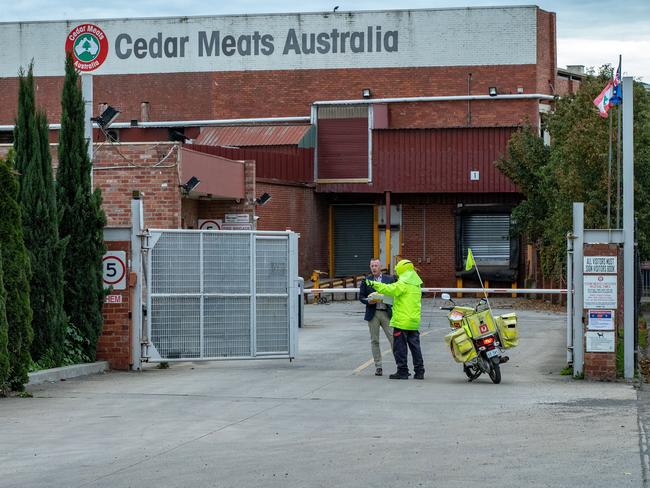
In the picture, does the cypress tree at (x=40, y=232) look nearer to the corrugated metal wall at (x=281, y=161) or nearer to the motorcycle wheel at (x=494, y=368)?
the motorcycle wheel at (x=494, y=368)

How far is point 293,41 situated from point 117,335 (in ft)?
128

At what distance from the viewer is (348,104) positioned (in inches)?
2121

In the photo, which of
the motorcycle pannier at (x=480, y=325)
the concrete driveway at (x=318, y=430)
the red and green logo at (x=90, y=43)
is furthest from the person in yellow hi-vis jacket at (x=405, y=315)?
the red and green logo at (x=90, y=43)

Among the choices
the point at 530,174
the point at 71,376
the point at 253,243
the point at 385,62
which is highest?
the point at 385,62

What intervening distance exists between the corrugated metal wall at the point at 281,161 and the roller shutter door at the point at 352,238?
288cm

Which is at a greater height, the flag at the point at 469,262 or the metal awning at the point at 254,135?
the metal awning at the point at 254,135

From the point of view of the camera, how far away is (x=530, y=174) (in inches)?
1738

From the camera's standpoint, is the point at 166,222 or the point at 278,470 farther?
the point at 166,222

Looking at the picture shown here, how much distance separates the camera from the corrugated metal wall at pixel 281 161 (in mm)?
46344

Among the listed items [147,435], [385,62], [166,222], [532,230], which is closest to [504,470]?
[147,435]

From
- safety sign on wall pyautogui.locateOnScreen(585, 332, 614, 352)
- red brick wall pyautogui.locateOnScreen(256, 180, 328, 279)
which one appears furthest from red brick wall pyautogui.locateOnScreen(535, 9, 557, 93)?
safety sign on wall pyautogui.locateOnScreen(585, 332, 614, 352)

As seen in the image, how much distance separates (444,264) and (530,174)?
8320 millimetres

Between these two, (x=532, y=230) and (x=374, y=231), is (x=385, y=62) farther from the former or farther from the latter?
(x=532, y=230)

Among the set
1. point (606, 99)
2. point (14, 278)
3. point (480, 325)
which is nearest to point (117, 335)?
point (14, 278)
